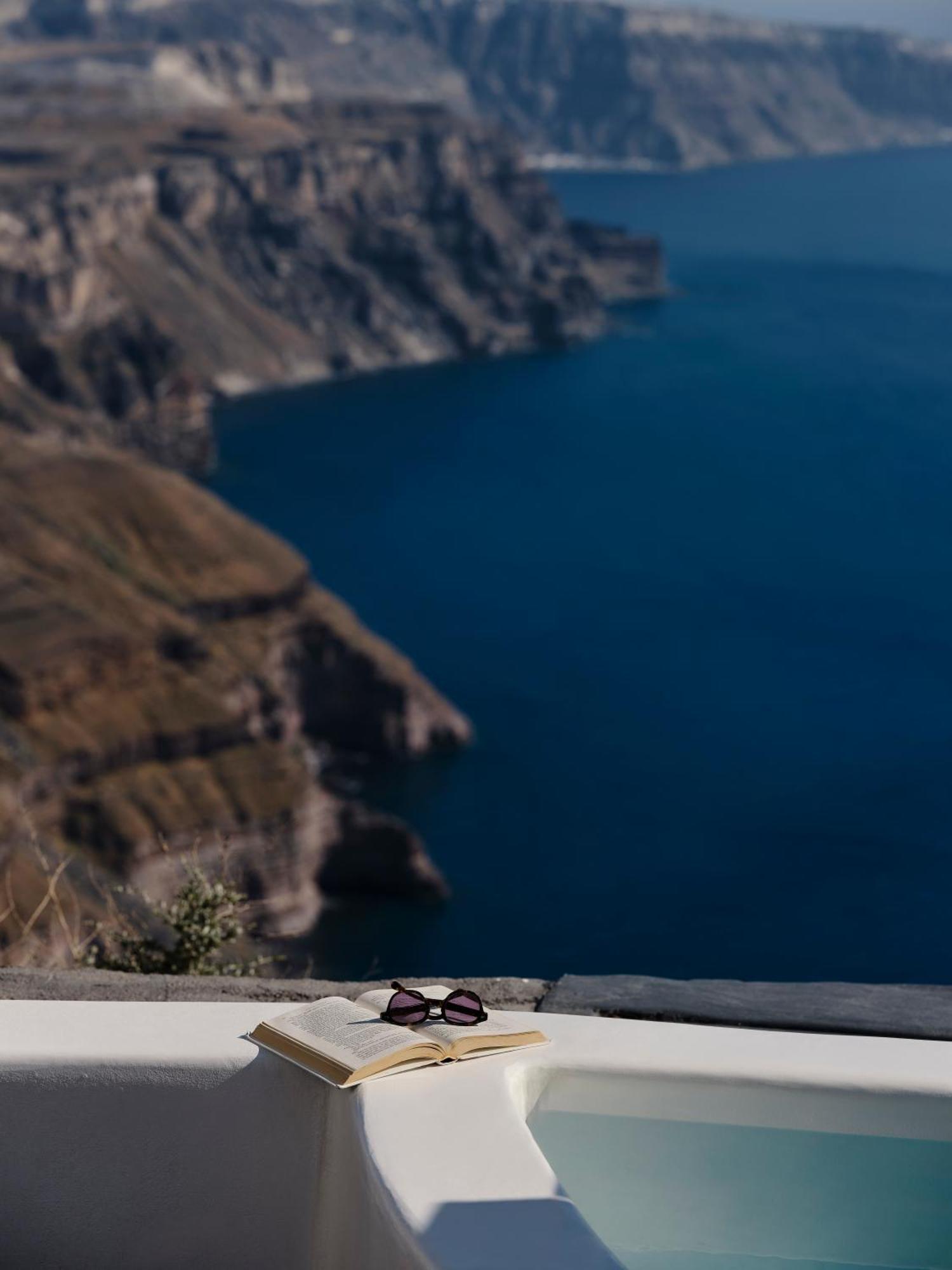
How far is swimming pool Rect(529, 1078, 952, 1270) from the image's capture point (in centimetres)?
678

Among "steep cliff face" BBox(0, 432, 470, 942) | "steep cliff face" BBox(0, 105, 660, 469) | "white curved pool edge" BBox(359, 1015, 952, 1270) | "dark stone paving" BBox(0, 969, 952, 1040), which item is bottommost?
"steep cliff face" BBox(0, 105, 660, 469)

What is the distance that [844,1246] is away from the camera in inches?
267

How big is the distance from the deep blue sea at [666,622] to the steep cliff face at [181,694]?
8.64ft

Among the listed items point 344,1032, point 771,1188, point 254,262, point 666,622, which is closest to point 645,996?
point 771,1188

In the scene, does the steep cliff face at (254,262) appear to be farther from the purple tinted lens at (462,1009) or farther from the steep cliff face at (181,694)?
the purple tinted lens at (462,1009)

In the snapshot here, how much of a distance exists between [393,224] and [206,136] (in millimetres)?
19644

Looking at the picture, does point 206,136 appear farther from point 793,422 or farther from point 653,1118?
point 653,1118

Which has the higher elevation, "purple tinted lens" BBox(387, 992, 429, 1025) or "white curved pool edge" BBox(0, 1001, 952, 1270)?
"purple tinted lens" BBox(387, 992, 429, 1025)

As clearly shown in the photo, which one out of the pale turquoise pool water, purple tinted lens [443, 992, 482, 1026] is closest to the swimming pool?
the pale turquoise pool water

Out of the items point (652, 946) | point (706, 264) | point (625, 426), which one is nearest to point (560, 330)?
point (706, 264)

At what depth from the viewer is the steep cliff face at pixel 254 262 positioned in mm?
124500

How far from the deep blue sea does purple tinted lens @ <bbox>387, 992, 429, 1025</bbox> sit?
3643cm

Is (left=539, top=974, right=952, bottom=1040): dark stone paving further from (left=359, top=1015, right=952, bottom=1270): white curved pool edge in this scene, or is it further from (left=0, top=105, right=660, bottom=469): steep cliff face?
(left=0, top=105, right=660, bottom=469): steep cliff face

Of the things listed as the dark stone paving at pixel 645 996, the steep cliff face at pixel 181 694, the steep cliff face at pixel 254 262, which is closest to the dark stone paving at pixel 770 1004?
the dark stone paving at pixel 645 996
